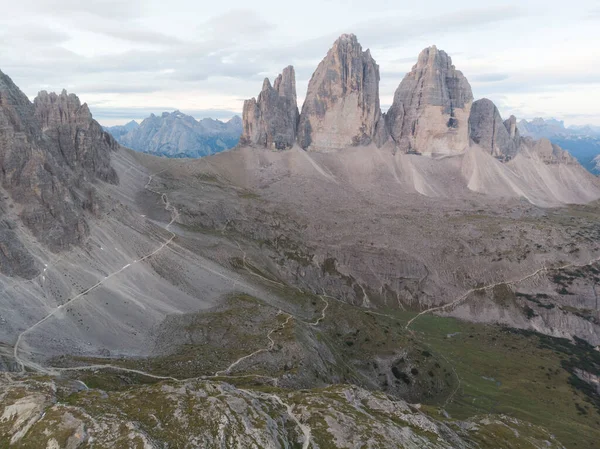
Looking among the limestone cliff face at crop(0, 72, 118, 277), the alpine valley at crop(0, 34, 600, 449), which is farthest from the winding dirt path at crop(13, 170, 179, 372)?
the limestone cliff face at crop(0, 72, 118, 277)

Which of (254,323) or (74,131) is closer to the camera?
(254,323)

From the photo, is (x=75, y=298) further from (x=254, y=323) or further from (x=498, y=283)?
(x=498, y=283)

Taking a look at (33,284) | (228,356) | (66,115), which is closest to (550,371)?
(228,356)

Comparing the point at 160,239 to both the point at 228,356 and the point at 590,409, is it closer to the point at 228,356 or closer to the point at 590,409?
the point at 228,356

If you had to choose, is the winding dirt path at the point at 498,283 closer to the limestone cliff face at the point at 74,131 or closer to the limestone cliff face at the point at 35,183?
the limestone cliff face at the point at 35,183

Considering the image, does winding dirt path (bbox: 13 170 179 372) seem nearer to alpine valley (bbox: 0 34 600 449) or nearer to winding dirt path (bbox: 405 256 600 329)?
alpine valley (bbox: 0 34 600 449)

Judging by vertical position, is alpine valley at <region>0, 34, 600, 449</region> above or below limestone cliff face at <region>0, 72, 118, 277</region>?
below

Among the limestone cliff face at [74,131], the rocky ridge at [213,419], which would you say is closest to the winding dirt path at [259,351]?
the rocky ridge at [213,419]

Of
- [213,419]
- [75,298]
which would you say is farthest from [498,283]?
[75,298]
